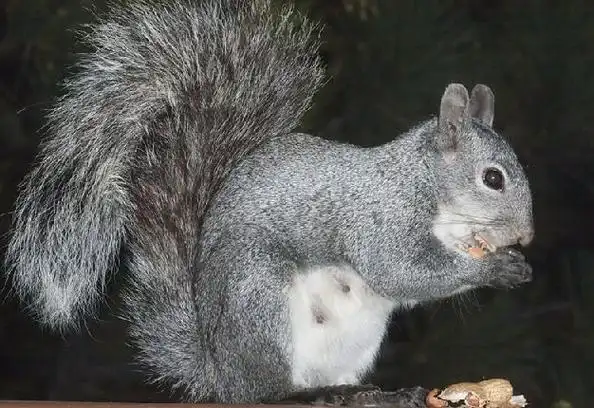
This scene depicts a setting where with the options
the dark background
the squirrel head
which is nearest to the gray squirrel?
the squirrel head

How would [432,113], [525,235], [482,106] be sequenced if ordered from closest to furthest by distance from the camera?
[525,235]
[482,106]
[432,113]

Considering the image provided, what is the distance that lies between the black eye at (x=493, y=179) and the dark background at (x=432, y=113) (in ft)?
2.08

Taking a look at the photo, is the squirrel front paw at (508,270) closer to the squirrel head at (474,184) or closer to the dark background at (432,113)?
the squirrel head at (474,184)

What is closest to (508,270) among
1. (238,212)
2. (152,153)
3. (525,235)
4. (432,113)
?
(525,235)

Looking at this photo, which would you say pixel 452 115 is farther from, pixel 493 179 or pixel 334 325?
pixel 334 325

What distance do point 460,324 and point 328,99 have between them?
1.70 ft

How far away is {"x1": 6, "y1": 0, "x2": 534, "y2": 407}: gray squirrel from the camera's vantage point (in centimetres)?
145

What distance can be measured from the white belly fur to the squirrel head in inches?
5.5

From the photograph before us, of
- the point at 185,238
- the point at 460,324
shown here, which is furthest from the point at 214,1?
the point at 460,324

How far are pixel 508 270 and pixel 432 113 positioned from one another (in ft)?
2.55

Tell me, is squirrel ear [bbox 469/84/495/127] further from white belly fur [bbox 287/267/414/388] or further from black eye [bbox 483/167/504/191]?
white belly fur [bbox 287/267/414/388]

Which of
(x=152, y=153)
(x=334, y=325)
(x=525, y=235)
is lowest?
(x=334, y=325)

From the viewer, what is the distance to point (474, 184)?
1.50 metres

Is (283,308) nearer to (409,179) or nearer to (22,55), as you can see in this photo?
(409,179)
